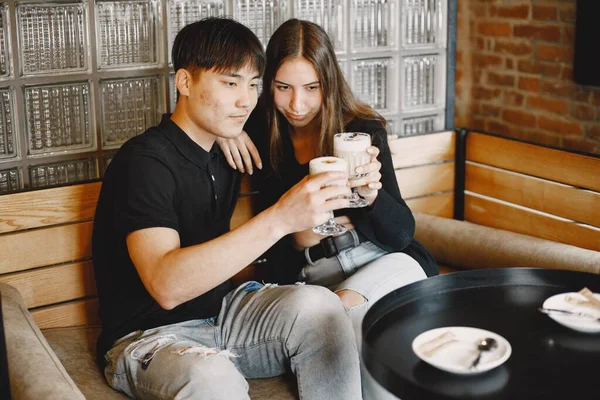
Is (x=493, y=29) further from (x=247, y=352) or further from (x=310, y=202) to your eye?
(x=247, y=352)

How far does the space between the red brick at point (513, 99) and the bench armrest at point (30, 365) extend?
223cm

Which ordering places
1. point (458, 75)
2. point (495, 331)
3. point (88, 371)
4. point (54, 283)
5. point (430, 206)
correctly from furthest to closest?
point (458, 75) → point (430, 206) → point (54, 283) → point (88, 371) → point (495, 331)

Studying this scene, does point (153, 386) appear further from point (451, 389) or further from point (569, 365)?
point (569, 365)

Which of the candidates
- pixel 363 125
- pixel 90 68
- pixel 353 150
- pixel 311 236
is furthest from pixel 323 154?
pixel 90 68

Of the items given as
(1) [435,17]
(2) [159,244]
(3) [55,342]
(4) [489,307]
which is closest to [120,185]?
(2) [159,244]

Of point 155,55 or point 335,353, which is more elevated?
point 155,55

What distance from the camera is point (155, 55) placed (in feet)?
9.99

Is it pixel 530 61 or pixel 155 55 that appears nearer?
pixel 155 55

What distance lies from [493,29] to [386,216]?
1440 millimetres

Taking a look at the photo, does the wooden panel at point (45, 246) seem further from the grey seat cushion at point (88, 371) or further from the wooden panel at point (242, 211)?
the wooden panel at point (242, 211)

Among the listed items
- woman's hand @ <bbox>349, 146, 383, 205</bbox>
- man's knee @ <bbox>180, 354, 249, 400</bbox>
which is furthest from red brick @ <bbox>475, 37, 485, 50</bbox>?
man's knee @ <bbox>180, 354, 249, 400</bbox>

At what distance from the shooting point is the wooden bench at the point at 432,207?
279 cm

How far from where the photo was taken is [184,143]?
8.34ft

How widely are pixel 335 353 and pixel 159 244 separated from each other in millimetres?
570
